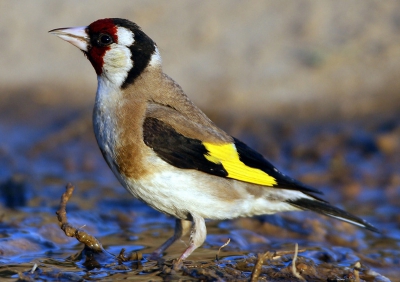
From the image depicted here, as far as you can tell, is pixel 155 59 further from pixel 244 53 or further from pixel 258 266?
pixel 244 53

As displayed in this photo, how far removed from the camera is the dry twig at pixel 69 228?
20.3 feet

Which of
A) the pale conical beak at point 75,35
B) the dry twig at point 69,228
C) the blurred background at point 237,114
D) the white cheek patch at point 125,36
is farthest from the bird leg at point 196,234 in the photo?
the pale conical beak at point 75,35

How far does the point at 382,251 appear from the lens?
7.93 meters

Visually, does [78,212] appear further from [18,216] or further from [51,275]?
[51,275]

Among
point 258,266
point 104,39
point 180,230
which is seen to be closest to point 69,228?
point 180,230

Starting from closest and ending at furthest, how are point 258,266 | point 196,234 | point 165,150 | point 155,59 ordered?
point 258,266
point 165,150
point 196,234
point 155,59

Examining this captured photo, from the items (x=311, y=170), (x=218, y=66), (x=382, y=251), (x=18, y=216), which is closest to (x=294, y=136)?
(x=311, y=170)

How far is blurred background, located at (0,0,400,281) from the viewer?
820cm

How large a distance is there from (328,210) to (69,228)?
8.54ft

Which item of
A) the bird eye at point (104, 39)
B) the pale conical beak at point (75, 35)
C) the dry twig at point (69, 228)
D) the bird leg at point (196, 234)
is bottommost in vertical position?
the dry twig at point (69, 228)

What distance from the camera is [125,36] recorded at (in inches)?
269

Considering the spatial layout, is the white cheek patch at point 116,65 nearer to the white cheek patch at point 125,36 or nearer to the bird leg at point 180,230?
the white cheek patch at point 125,36

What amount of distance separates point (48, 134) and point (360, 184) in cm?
515

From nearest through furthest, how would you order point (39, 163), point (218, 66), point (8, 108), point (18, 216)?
1. point (18, 216)
2. point (39, 163)
3. point (8, 108)
4. point (218, 66)
